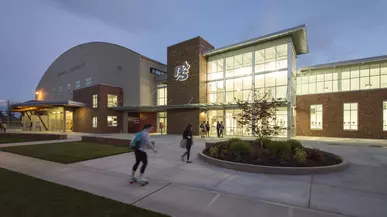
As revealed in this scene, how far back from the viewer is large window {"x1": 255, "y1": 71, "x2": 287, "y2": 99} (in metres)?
21.9

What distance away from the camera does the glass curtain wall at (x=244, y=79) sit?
22.1 m

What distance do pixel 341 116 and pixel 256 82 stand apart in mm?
10239

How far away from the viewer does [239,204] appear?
4352mm

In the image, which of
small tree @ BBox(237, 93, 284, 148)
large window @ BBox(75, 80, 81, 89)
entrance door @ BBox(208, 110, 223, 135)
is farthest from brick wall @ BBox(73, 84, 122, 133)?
small tree @ BBox(237, 93, 284, 148)

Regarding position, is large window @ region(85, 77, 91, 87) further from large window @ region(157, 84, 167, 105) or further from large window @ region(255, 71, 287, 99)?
large window @ region(255, 71, 287, 99)

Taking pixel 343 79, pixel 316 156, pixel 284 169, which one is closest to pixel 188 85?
pixel 343 79

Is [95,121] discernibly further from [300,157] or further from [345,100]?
[345,100]

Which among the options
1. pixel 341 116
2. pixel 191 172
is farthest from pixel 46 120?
→ pixel 341 116

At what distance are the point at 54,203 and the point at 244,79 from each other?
2283 cm

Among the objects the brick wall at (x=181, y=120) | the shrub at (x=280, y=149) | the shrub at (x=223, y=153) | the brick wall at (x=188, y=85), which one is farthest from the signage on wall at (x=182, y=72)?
the shrub at (x=280, y=149)

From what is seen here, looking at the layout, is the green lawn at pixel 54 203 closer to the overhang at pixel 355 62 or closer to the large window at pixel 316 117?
the large window at pixel 316 117

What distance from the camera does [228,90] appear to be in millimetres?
25391

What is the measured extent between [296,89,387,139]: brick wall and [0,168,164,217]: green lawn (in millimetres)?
25402

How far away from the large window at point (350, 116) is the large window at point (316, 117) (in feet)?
7.80
